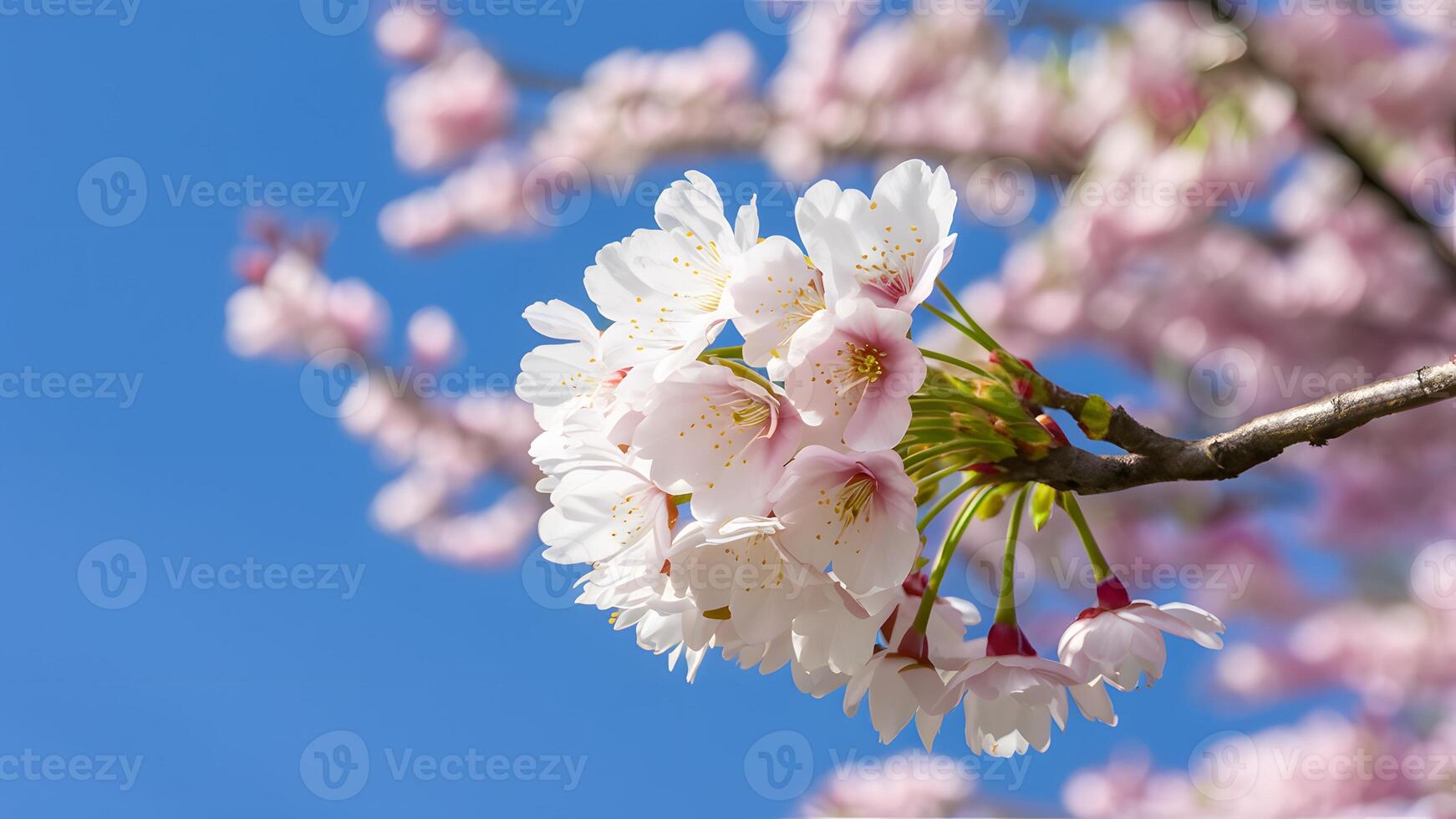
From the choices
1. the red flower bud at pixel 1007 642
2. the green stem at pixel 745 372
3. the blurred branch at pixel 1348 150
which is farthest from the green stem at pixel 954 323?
the blurred branch at pixel 1348 150

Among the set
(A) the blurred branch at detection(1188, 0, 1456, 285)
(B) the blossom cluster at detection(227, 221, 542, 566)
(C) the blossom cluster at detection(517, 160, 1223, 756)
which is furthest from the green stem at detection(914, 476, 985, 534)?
(B) the blossom cluster at detection(227, 221, 542, 566)

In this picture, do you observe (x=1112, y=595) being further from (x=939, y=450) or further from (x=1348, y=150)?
(x=1348, y=150)

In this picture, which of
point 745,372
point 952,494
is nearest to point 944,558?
point 952,494

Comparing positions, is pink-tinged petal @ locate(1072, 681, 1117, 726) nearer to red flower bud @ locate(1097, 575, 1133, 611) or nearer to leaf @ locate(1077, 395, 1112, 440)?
red flower bud @ locate(1097, 575, 1133, 611)

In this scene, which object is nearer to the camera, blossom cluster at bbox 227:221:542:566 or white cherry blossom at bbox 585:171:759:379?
white cherry blossom at bbox 585:171:759:379

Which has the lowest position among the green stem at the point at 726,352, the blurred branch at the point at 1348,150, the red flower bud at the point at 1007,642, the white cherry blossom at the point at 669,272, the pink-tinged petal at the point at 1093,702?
the pink-tinged petal at the point at 1093,702

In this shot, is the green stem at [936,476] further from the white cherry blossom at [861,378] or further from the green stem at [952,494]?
the white cherry blossom at [861,378]
